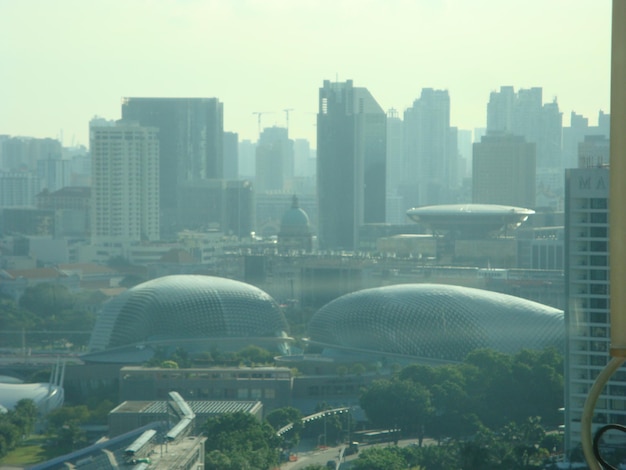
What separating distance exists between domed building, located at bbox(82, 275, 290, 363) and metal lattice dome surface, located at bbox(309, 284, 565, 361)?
147 centimetres

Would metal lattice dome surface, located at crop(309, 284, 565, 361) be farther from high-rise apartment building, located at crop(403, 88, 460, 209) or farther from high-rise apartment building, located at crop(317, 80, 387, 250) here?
high-rise apartment building, located at crop(403, 88, 460, 209)

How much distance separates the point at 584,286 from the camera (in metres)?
12.0

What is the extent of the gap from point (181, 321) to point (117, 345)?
1.24 metres

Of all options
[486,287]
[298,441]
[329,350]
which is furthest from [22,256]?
[298,441]

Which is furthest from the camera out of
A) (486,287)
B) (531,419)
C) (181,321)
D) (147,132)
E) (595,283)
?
(147,132)

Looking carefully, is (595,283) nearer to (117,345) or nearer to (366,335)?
(366,335)

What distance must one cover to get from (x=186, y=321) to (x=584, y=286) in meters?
12.9

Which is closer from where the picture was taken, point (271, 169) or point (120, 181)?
point (120, 181)

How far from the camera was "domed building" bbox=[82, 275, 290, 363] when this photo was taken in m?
23.4

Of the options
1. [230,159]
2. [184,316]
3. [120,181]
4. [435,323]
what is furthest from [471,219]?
[230,159]

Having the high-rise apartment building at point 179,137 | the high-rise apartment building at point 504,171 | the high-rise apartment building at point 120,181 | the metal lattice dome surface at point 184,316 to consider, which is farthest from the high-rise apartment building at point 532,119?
the metal lattice dome surface at point 184,316

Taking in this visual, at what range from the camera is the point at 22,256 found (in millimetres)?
41062

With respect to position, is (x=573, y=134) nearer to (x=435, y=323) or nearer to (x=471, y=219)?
(x=471, y=219)

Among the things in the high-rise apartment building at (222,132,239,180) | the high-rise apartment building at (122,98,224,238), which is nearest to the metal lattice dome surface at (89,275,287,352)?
the high-rise apartment building at (122,98,224,238)
